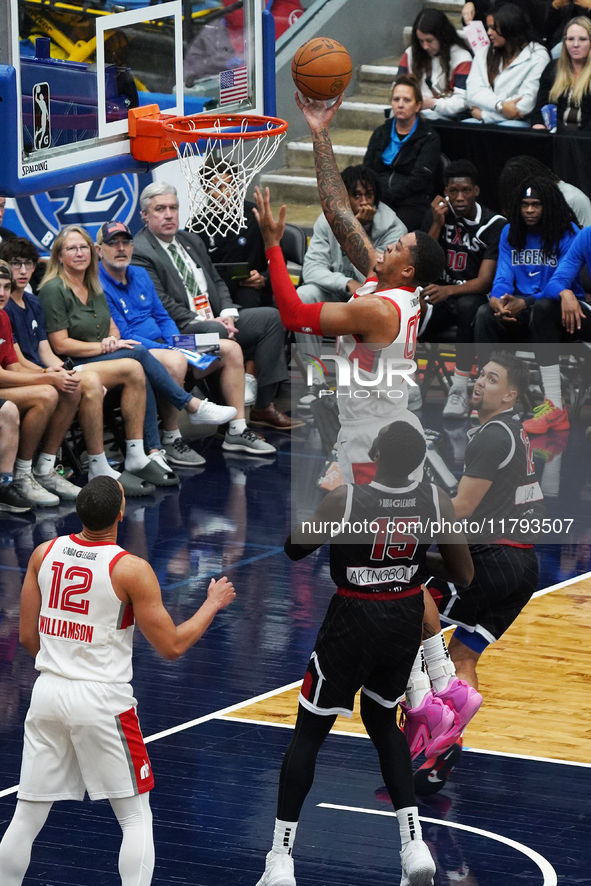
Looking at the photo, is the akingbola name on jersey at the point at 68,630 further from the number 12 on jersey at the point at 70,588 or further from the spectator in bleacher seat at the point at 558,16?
the spectator in bleacher seat at the point at 558,16

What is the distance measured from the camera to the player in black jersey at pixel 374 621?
4.20 meters

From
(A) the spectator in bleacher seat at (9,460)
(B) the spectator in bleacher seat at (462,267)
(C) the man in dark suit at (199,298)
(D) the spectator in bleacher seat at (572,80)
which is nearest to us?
(A) the spectator in bleacher seat at (9,460)

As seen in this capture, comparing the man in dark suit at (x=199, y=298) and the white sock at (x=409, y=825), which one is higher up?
the white sock at (x=409, y=825)

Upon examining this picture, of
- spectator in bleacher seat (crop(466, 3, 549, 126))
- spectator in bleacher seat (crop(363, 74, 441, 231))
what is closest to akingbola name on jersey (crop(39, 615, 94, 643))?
spectator in bleacher seat (crop(363, 74, 441, 231))

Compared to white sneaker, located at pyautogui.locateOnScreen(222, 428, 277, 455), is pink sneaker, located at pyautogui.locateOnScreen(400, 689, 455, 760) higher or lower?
higher

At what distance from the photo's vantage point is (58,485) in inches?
345

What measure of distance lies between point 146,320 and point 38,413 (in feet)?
5.11

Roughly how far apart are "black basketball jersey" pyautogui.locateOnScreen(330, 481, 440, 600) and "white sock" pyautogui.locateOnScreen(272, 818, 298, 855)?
77 cm

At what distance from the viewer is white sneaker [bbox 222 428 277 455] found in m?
10.1

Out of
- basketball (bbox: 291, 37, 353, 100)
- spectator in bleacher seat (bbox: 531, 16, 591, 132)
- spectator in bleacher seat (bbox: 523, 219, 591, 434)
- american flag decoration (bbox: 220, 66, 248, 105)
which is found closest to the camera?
basketball (bbox: 291, 37, 353, 100)

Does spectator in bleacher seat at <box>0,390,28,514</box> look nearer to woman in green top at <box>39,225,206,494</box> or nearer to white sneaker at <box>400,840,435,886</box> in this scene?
woman in green top at <box>39,225,206,494</box>

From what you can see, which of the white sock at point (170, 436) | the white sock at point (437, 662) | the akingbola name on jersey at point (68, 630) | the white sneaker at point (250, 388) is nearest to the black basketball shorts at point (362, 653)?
the white sock at point (437, 662)

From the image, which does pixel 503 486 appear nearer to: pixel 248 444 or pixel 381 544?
pixel 381 544

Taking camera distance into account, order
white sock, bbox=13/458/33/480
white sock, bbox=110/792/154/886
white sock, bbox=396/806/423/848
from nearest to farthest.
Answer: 1. white sock, bbox=110/792/154/886
2. white sock, bbox=396/806/423/848
3. white sock, bbox=13/458/33/480
